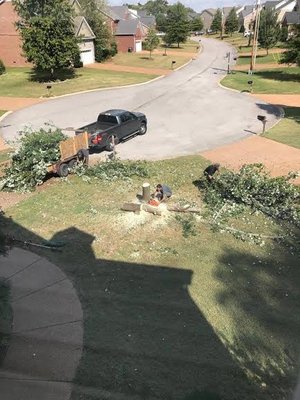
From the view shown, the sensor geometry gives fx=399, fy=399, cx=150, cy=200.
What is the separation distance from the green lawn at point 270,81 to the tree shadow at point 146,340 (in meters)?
30.7

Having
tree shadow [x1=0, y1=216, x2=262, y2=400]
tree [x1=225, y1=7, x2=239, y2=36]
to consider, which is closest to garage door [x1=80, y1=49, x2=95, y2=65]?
tree shadow [x1=0, y1=216, x2=262, y2=400]

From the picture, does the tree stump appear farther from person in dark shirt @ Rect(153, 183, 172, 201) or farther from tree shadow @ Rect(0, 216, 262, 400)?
tree shadow @ Rect(0, 216, 262, 400)

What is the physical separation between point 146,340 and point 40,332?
7.32ft

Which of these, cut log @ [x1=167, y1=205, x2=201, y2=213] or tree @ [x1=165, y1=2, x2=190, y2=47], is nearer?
cut log @ [x1=167, y1=205, x2=201, y2=213]

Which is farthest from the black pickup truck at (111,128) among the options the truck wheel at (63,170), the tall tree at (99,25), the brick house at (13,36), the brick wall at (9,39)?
the tall tree at (99,25)

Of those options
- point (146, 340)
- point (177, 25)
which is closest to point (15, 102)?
point (146, 340)

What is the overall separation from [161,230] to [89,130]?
31.7 ft

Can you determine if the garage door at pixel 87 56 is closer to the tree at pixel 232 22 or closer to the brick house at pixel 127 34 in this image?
the brick house at pixel 127 34

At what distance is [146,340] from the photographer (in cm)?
805

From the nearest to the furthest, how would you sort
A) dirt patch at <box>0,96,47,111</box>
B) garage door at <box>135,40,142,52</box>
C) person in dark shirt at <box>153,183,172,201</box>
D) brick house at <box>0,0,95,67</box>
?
person in dark shirt at <box>153,183,172,201</box> → dirt patch at <box>0,96,47,111</box> → brick house at <box>0,0,95,67</box> → garage door at <box>135,40,142,52</box>

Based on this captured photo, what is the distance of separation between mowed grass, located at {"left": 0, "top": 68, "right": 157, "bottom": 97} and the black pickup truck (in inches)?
663

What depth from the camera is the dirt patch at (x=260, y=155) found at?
1844cm

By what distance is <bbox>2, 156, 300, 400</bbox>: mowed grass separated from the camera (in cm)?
716

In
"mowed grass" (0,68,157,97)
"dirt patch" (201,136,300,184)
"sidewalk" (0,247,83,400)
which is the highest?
"sidewalk" (0,247,83,400)
